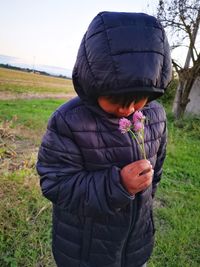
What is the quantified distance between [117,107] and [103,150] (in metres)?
0.19

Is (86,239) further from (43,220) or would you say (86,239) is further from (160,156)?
(43,220)

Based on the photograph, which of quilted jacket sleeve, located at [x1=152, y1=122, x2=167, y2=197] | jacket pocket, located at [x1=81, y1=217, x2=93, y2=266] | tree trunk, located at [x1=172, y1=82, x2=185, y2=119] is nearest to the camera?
jacket pocket, located at [x1=81, y1=217, x2=93, y2=266]

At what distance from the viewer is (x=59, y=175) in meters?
1.09

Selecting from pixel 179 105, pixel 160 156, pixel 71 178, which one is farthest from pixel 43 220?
pixel 179 105

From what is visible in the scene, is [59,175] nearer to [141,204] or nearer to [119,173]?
[119,173]

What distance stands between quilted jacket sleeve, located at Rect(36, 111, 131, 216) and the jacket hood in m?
0.25

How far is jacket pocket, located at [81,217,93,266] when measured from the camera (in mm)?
1211

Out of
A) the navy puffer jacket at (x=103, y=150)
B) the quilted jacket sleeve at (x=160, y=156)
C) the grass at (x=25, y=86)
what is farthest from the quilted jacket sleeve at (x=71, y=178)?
the grass at (x=25, y=86)

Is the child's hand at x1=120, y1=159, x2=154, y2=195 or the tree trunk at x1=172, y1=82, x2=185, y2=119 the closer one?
the child's hand at x1=120, y1=159, x2=154, y2=195

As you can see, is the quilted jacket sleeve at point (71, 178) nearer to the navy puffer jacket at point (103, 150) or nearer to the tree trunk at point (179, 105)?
the navy puffer jacket at point (103, 150)

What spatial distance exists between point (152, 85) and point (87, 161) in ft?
1.27

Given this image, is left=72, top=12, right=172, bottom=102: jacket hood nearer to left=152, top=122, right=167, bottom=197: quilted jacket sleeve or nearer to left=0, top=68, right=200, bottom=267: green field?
left=152, top=122, right=167, bottom=197: quilted jacket sleeve

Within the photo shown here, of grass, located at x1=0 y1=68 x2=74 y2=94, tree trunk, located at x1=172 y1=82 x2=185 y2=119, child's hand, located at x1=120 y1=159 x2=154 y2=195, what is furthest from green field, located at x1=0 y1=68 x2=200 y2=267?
grass, located at x1=0 y1=68 x2=74 y2=94

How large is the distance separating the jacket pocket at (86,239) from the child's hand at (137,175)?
12.0 inches
